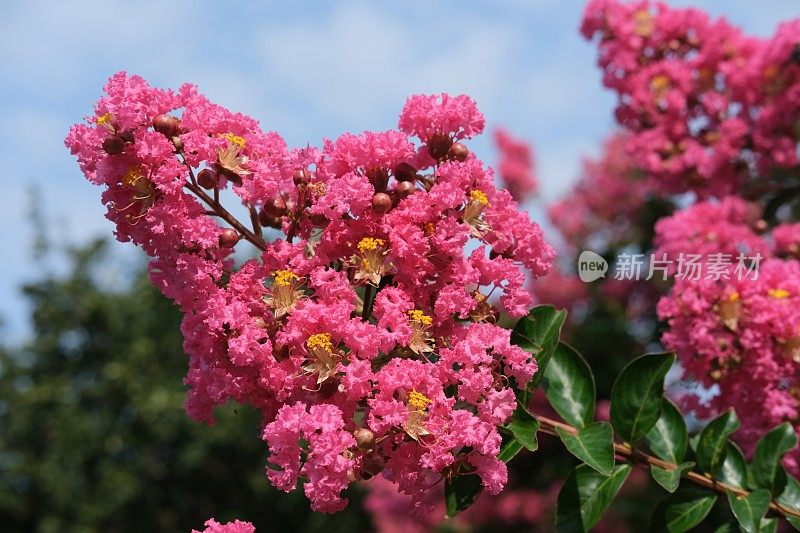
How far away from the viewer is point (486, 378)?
5.24 feet

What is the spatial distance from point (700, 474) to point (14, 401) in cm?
1306

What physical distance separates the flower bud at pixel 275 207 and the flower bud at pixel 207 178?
3.9 inches

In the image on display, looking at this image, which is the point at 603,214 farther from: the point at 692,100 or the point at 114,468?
the point at 114,468

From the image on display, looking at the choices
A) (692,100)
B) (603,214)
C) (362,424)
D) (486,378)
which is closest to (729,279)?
(486,378)

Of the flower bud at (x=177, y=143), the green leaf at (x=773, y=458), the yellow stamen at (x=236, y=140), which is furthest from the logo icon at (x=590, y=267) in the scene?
the flower bud at (x=177, y=143)

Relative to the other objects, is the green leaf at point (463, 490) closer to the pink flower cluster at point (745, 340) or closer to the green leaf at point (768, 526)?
the green leaf at point (768, 526)

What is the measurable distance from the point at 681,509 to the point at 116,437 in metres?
11.4

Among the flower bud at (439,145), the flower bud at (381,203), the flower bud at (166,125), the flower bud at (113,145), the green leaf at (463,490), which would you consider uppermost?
the flower bud at (166,125)

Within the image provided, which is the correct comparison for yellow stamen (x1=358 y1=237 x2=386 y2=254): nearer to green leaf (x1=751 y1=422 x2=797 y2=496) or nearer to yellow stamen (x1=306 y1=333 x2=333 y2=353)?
yellow stamen (x1=306 y1=333 x2=333 y2=353)

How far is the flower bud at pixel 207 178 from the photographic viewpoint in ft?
5.59

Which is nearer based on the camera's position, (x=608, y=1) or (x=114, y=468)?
(x=608, y=1)

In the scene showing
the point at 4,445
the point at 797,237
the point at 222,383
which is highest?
the point at 4,445

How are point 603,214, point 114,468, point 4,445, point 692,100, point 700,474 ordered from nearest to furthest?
point 700,474 → point 692,100 → point 603,214 → point 114,468 → point 4,445

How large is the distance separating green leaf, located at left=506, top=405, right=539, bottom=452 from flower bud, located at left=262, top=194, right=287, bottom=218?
1.83ft
